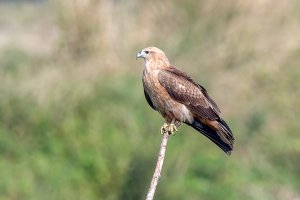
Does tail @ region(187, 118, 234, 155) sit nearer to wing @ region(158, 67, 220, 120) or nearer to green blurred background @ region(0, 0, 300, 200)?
wing @ region(158, 67, 220, 120)

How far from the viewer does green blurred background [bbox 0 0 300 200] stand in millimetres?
12883

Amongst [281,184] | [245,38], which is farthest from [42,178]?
[245,38]

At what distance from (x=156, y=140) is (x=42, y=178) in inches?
57.0

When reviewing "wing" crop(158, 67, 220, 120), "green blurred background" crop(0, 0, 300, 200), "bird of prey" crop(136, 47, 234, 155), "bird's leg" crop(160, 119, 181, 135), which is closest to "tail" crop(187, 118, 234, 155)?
"bird of prey" crop(136, 47, 234, 155)

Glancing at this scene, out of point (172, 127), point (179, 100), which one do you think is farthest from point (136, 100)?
point (172, 127)

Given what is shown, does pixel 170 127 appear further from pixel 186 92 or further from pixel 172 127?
pixel 186 92

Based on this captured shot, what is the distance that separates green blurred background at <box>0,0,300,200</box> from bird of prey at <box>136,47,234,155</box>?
4.05 metres

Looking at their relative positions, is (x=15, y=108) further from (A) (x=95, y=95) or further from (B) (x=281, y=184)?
(B) (x=281, y=184)

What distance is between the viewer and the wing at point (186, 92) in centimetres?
823

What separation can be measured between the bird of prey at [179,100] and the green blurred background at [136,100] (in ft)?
13.3

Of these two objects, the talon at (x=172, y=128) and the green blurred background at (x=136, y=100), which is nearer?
the talon at (x=172, y=128)

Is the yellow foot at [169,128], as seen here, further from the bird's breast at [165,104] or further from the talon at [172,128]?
the bird's breast at [165,104]

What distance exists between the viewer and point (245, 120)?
1491 centimetres

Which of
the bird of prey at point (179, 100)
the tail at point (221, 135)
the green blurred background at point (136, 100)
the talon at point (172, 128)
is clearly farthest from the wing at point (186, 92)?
→ the green blurred background at point (136, 100)
